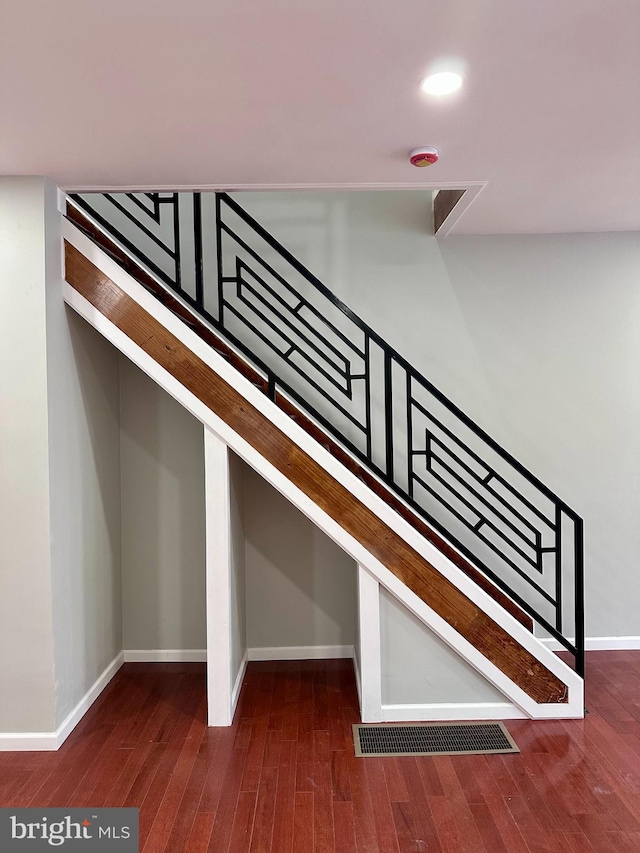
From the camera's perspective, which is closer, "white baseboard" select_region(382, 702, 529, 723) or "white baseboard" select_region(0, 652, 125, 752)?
"white baseboard" select_region(0, 652, 125, 752)

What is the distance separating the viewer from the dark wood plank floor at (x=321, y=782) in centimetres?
260

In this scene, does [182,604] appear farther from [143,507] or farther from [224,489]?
[224,489]

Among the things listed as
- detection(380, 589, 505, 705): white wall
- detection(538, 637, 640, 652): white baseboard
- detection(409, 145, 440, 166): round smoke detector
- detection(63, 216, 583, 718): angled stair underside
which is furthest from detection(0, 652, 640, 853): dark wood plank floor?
detection(409, 145, 440, 166): round smoke detector

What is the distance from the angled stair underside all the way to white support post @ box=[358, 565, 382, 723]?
9 cm

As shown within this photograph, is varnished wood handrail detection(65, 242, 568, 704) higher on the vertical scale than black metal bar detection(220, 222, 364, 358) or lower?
lower

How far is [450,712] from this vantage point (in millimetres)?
3604

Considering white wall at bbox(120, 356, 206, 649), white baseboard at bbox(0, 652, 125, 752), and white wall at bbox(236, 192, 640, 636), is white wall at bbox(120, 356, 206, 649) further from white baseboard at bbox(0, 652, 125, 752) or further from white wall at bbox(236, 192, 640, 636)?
white wall at bbox(236, 192, 640, 636)

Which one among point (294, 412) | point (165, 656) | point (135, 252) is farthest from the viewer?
point (165, 656)

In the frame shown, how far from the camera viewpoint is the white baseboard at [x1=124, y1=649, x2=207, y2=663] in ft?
15.1

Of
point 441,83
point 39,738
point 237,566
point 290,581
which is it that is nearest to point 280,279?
point 441,83

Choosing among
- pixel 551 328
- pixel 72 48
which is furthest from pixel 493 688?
pixel 72 48

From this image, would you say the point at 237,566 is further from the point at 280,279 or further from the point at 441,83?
the point at 441,83

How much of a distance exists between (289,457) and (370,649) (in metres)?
1.11

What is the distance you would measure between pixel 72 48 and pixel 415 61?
1.17m
